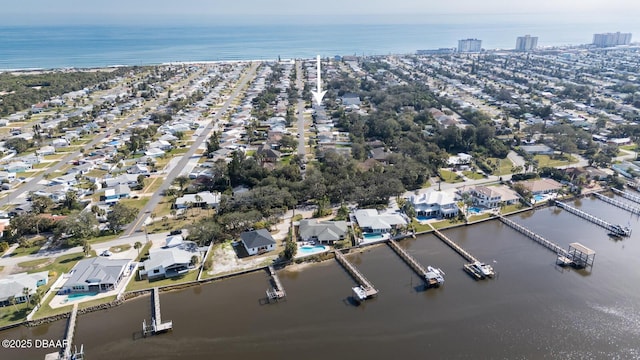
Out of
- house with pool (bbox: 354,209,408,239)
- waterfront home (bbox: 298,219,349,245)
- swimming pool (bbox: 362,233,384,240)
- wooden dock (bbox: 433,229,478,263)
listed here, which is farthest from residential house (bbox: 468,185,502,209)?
waterfront home (bbox: 298,219,349,245)

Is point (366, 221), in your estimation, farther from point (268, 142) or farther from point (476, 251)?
point (268, 142)

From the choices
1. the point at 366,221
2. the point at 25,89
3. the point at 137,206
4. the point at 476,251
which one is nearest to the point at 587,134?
the point at 476,251

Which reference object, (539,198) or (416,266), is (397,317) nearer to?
(416,266)

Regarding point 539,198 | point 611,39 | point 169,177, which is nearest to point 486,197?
point 539,198

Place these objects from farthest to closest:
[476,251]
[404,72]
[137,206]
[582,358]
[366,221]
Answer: [404,72] → [137,206] → [366,221] → [476,251] → [582,358]

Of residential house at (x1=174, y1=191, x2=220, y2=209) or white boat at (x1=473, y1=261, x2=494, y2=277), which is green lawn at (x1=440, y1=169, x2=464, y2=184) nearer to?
white boat at (x1=473, y1=261, x2=494, y2=277)

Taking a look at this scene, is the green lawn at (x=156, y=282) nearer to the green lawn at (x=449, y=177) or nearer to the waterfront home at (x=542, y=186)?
the green lawn at (x=449, y=177)

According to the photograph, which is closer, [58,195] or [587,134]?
[58,195]
